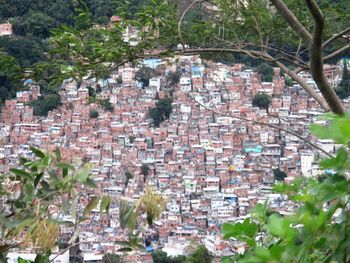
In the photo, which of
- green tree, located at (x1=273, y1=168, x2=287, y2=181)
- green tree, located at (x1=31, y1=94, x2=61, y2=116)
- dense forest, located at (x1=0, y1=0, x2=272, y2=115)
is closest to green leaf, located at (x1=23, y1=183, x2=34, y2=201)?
dense forest, located at (x1=0, y1=0, x2=272, y2=115)

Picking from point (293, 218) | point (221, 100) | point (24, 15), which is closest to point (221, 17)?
point (293, 218)

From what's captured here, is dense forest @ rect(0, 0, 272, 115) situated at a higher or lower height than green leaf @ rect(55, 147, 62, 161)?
higher

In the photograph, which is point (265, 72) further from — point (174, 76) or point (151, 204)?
point (151, 204)

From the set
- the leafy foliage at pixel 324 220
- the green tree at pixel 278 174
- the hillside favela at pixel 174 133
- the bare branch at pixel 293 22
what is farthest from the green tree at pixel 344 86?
the leafy foliage at pixel 324 220

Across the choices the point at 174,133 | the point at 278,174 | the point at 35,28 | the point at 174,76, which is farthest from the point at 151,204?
the point at 174,76

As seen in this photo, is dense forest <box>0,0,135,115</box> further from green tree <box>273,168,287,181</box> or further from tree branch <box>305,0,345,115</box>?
tree branch <box>305,0,345,115</box>

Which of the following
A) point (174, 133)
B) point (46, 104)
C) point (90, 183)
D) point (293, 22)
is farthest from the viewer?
point (46, 104)

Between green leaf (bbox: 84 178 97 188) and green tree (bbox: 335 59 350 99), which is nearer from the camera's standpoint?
green leaf (bbox: 84 178 97 188)

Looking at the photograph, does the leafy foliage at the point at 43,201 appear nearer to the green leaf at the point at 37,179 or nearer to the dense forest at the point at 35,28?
the green leaf at the point at 37,179

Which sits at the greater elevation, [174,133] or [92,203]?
[92,203]
